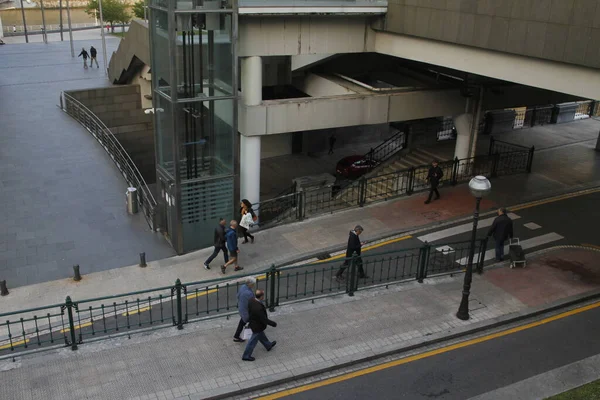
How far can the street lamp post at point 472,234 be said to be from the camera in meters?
11.6

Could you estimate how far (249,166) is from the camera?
18.9 m

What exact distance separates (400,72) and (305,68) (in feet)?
15.4

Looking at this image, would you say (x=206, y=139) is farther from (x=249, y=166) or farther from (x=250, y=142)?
(x=249, y=166)

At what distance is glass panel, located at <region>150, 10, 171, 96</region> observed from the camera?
15523mm

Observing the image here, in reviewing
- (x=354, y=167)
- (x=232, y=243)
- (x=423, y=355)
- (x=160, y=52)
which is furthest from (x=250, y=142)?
(x=354, y=167)

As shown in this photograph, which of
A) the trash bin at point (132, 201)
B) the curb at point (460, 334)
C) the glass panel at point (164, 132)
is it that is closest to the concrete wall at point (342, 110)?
the glass panel at point (164, 132)

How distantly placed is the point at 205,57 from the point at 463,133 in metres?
11.0

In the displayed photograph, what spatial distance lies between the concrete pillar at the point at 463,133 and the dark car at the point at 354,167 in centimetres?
521

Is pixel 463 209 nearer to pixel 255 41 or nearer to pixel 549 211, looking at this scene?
pixel 549 211

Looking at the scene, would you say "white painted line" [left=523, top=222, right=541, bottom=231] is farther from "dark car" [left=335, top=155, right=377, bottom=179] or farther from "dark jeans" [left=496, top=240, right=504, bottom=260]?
"dark car" [left=335, top=155, right=377, bottom=179]

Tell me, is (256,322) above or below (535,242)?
above

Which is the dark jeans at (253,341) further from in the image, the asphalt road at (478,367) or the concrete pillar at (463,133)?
the concrete pillar at (463,133)

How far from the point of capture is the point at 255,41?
1752 centimetres

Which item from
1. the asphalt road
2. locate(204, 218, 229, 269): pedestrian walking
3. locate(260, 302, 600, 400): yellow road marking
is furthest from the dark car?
the asphalt road
